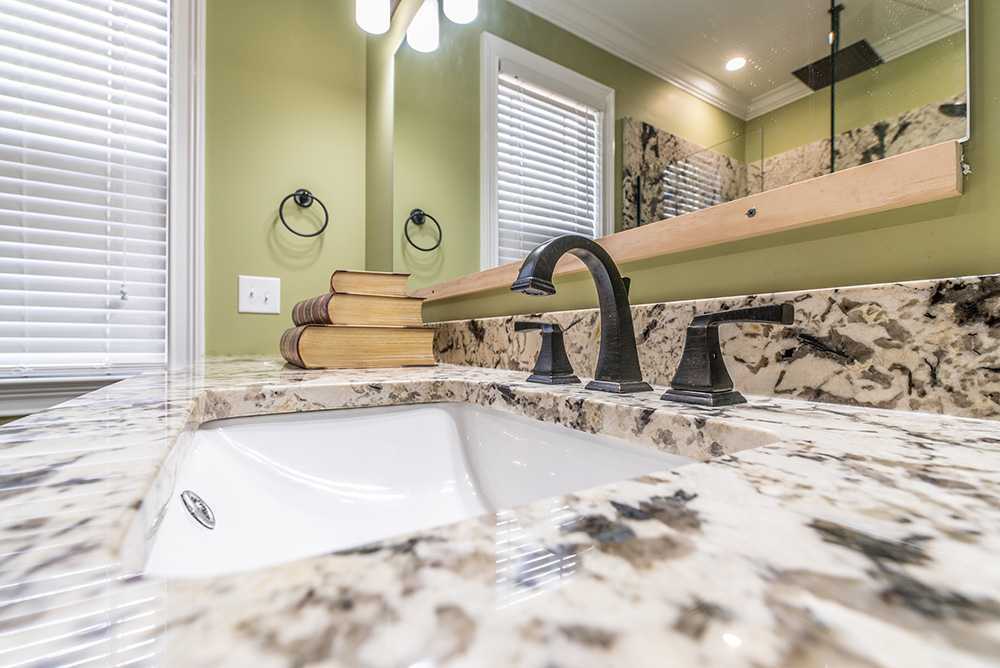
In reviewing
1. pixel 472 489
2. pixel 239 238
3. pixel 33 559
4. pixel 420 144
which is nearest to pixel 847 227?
pixel 472 489

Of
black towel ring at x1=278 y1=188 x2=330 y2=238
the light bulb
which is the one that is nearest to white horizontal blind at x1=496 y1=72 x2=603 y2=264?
the light bulb

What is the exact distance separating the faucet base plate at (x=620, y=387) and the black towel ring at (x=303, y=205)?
132 centimetres

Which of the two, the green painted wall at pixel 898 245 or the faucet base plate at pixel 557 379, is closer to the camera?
the green painted wall at pixel 898 245

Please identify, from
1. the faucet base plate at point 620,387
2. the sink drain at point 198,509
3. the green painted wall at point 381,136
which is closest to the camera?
the sink drain at point 198,509

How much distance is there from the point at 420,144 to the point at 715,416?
3.69 ft

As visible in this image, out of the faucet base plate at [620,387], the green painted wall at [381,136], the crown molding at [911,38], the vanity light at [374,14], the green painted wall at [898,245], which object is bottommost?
the faucet base plate at [620,387]

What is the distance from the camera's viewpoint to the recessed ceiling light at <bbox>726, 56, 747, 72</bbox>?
1.93 feet

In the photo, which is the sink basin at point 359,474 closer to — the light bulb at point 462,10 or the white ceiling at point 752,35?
the white ceiling at point 752,35

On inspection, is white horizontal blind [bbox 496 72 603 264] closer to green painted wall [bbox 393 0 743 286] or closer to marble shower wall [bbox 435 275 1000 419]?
green painted wall [bbox 393 0 743 286]

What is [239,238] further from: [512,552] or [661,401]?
[512,552]

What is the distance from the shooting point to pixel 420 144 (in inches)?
49.6

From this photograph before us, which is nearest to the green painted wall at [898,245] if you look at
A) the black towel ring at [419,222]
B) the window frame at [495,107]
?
the window frame at [495,107]

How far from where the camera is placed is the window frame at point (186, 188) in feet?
4.63

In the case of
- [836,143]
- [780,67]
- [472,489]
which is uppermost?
[780,67]
